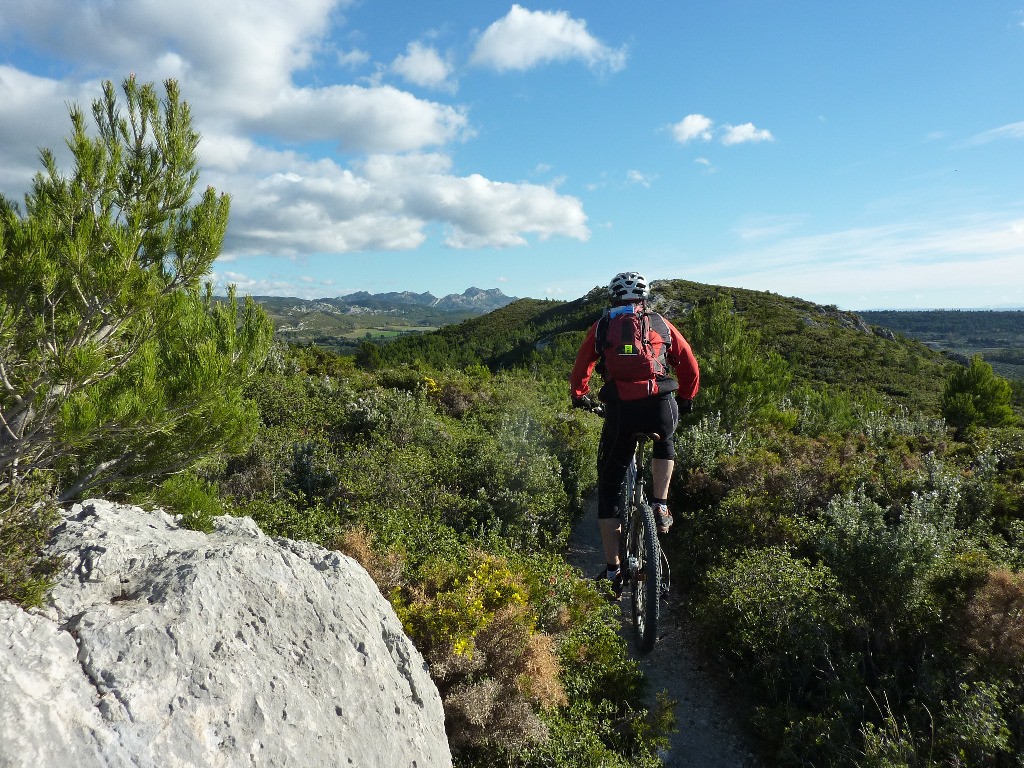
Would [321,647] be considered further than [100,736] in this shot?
Yes

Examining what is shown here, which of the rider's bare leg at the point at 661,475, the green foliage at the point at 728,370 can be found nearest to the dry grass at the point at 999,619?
the rider's bare leg at the point at 661,475

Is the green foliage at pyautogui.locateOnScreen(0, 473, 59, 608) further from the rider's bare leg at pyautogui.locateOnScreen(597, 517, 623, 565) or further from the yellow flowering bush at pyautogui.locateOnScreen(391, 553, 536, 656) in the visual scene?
the rider's bare leg at pyautogui.locateOnScreen(597, 517, 623, 565)

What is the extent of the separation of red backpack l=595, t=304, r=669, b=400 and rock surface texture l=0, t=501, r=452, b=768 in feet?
7.98

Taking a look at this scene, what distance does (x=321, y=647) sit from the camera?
286cm

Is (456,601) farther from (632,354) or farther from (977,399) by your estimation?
(977,399)

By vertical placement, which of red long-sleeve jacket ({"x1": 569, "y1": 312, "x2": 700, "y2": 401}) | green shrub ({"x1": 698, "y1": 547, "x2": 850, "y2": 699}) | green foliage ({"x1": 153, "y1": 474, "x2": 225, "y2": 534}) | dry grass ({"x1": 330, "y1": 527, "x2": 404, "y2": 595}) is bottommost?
green shrub ({"x1": 698, "y1": 547, "x2": 850, "y2": 699})

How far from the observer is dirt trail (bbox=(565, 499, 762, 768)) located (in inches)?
Answer: 163

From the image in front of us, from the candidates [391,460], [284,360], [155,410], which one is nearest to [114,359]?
[155,410]

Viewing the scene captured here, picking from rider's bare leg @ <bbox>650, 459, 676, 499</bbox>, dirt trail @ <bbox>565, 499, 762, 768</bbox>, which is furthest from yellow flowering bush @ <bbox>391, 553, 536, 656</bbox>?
dirt trail @ <bbox>565, 499, 762, 768</bbox>

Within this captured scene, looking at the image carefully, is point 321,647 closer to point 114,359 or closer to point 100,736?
point 100,736

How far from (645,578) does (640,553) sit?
235 mm

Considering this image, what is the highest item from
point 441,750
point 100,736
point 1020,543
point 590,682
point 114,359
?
point 114,359

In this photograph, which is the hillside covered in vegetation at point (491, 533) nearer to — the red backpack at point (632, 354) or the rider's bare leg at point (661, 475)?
the rider's bare leg at point (661, 475)

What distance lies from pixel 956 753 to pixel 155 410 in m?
5.77
